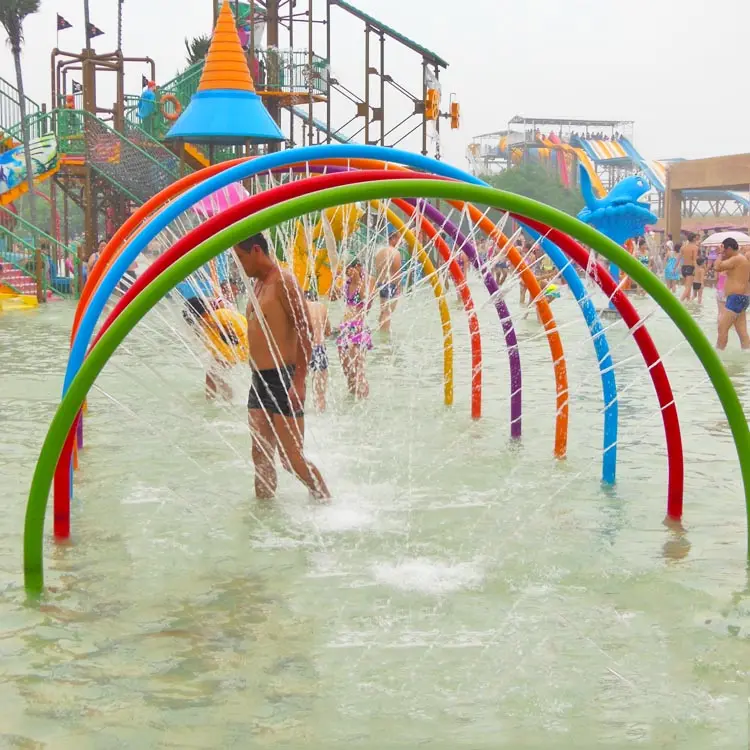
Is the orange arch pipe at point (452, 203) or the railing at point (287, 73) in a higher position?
the railing at point (287, 73)

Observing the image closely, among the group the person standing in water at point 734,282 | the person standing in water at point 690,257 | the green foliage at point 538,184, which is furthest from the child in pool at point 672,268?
the green foliage at point 538,184

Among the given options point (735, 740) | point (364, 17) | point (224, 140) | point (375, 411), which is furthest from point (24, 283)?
point (735, 740)

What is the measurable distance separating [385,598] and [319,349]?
137 inches

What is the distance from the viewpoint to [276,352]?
5.72 meters

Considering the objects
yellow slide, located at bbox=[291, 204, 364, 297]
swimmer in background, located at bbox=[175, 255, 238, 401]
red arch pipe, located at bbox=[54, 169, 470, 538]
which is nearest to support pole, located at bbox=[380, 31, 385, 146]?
yellow slide, located at bbox=[291, 204, 364, 297]

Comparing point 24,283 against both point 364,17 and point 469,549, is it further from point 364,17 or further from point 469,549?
point 469,549

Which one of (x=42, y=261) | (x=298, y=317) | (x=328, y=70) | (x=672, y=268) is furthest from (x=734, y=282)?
(x=328, y=70)

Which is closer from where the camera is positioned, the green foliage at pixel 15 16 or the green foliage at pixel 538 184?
the green foliage at pixel 15 16

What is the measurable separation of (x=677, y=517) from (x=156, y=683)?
3.24 meters

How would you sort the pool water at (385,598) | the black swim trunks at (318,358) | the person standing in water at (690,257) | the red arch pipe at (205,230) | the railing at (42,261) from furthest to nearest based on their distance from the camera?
the railing at (42,261), the person standing in water at (690,257), the black swim trunks at (318,358), the red arch pipe at (205,230), the pool water at (385,598)

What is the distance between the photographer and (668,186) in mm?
39062

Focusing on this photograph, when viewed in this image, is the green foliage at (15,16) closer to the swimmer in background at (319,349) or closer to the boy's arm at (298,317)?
the swimmer in background at (319,349)

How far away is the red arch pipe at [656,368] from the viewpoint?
558 centimetres

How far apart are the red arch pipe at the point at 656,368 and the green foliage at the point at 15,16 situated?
97.2 ft
